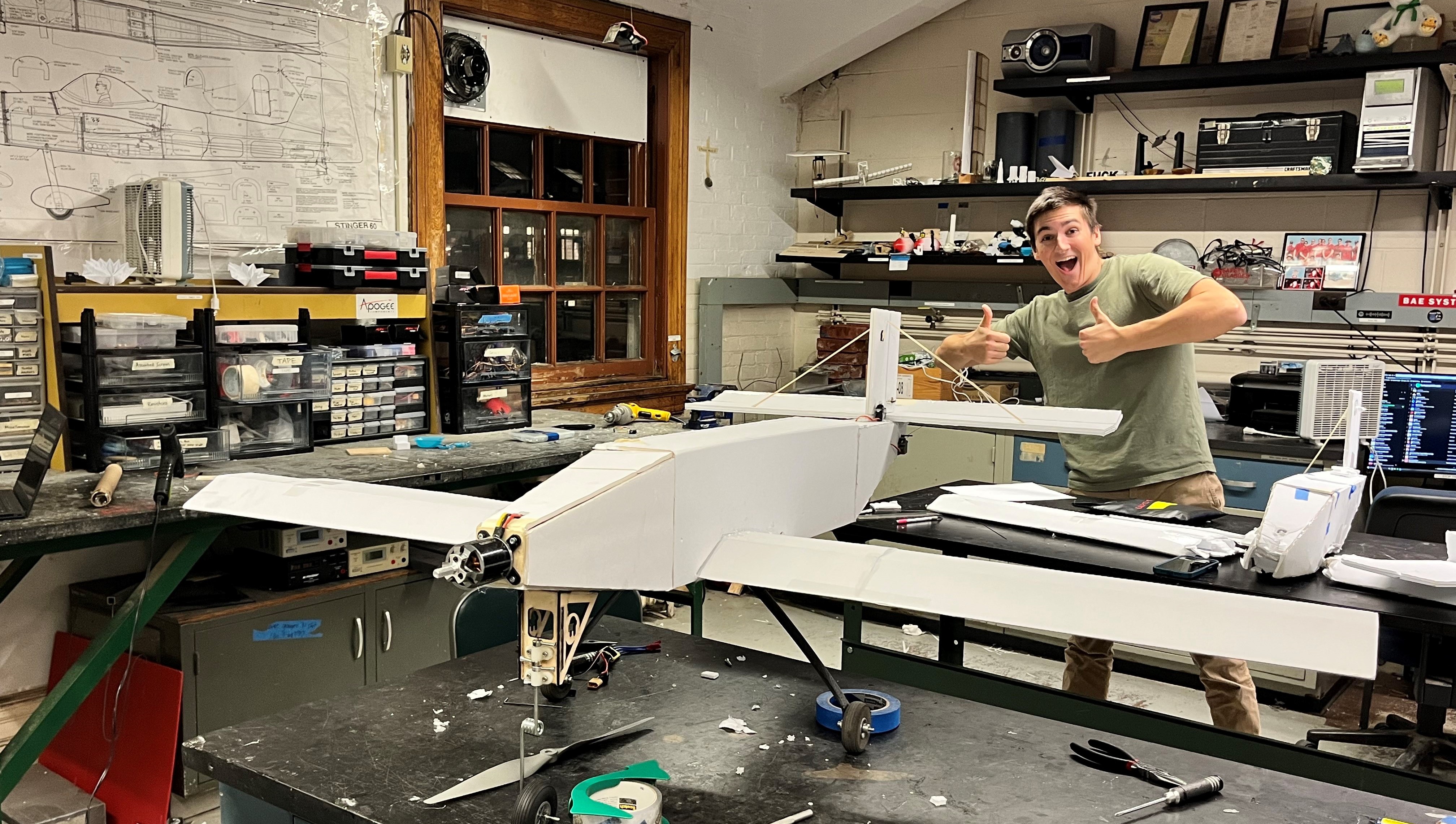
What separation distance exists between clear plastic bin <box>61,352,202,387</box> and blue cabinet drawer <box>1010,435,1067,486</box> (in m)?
3.09

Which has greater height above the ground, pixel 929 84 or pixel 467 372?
pixel 929 84

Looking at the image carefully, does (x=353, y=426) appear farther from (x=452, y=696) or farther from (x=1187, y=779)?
(x=1187, y=779)

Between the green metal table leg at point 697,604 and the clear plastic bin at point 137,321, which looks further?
the green metal table leg at point 697,604

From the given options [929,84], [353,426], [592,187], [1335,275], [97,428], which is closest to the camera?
[97,428]

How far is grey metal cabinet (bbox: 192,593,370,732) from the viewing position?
9.35 feet

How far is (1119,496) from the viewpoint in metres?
2.99

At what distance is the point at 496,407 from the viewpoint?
3.81 m

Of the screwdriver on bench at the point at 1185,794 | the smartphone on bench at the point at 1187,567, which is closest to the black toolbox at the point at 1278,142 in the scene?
the smartphone on bench at the point at 1187,567

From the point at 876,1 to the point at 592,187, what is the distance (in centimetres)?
175

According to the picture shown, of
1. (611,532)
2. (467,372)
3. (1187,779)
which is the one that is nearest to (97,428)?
(467,372)

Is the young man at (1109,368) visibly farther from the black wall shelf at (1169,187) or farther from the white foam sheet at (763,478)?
the black wall shelf at (1169,187)

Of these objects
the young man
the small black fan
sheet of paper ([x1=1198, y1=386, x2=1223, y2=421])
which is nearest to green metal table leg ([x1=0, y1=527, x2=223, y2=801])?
the young man

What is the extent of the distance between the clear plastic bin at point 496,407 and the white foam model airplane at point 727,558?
2036 millimetres

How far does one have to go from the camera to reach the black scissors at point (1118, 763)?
57.8 inches
